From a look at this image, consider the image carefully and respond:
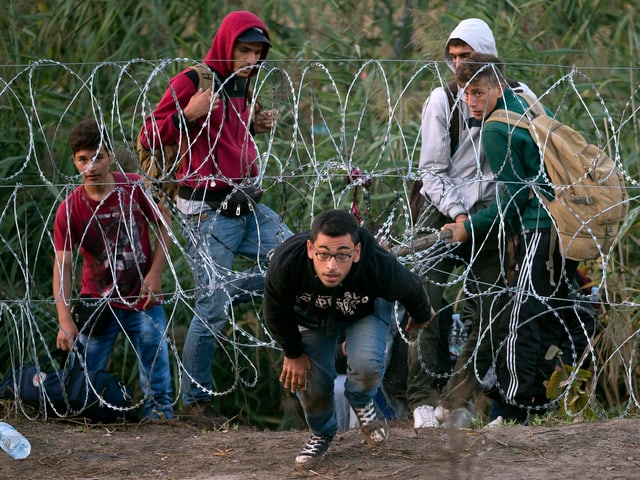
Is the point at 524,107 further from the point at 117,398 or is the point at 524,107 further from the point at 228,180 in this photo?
the point at 117,398

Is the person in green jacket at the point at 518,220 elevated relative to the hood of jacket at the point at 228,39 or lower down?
lower down

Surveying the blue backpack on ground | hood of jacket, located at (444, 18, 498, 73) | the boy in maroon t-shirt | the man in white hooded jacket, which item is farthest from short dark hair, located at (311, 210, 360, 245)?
the blue backpack on ground

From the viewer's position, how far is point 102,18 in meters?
8.26

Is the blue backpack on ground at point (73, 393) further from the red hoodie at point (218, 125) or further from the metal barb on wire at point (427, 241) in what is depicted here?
the metal barb on wire at point (427, 241)

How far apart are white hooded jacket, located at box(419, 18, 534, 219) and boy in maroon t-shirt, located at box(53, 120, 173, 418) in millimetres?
1264

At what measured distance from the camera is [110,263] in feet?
17.1

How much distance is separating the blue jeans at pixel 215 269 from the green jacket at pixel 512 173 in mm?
966

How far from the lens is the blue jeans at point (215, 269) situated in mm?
5027

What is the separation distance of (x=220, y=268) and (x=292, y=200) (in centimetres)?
215

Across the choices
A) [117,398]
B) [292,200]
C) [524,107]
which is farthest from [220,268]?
[292,200]

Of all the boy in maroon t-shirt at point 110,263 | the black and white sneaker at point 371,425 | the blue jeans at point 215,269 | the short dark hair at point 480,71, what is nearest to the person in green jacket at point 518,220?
the short dark hair at point 480,71

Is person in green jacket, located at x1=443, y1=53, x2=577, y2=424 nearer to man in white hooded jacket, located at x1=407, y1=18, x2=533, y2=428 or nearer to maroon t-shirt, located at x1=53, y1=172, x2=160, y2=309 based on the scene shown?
man in white hooded jacket, located at x1=407, y1=18, x2=533, y2=428

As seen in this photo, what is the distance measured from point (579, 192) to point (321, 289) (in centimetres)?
140

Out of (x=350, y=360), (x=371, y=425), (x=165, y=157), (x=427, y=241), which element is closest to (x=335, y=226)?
(x=350, y=360)
